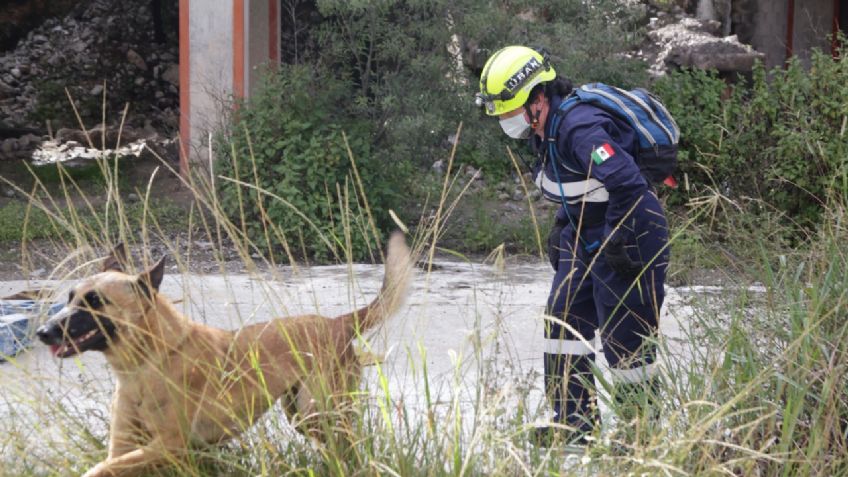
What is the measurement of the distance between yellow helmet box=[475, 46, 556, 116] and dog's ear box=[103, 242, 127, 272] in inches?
62.4

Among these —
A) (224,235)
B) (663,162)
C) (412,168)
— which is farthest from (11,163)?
(663,162)

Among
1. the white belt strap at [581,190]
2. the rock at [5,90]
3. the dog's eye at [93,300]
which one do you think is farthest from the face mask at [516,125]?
the rock at [5,90]

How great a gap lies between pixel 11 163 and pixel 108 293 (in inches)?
400

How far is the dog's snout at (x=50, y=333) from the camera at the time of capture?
3.35 metres

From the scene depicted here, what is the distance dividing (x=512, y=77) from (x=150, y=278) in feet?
5.71

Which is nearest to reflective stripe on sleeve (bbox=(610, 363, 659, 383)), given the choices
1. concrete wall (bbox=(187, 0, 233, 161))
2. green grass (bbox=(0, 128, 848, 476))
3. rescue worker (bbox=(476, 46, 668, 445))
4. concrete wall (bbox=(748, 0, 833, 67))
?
green grass (bbox=(0, 128, 848, 476))

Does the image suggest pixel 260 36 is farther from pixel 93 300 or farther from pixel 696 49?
pixel 93 300

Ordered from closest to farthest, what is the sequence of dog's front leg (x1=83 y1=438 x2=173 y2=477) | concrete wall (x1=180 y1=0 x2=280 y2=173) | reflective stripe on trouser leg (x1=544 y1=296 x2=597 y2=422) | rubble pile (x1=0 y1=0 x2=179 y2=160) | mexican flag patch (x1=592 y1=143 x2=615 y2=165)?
dog's front leg (x1=83 y1=438 x2=173 y2=477)
mexican flag patch (x1=592 y1=143 x2=615 y2=165)
reflective stripe on trouser leg (x1=544 y1=296 x2=597 y2=422)
concrete wall (x1=180 y1=0 x2=280 y2=173)
rubble pile (x1=0 y1=0 x2=179 y2=160)

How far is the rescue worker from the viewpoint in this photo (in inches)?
173

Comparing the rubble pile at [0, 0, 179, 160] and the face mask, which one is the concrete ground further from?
the rubble pile at [0, 0, 179, 160]

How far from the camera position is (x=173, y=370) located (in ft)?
11.7

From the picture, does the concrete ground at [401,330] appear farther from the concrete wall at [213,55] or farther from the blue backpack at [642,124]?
the concrete wall at [213,55]

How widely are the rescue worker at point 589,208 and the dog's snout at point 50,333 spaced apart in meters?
1.75

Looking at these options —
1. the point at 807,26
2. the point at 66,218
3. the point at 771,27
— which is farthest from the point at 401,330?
the point at 807,26
